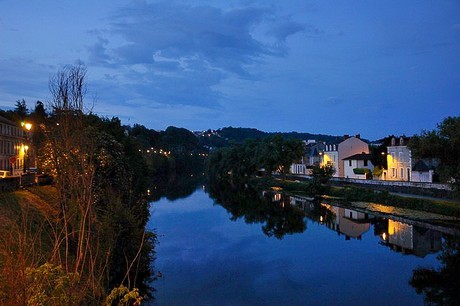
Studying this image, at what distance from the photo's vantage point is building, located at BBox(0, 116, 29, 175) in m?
56.5

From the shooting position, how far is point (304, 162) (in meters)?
108

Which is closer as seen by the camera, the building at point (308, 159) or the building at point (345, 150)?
the building at point (345, 150)

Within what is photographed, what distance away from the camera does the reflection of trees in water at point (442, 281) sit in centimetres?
1778

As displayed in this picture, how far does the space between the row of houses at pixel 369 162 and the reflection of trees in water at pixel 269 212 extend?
15129 mm

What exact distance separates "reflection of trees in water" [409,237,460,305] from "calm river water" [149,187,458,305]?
41cm

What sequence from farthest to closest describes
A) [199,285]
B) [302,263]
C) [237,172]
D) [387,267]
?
[237,172] < [302,263] < [387,267] < [199,285]

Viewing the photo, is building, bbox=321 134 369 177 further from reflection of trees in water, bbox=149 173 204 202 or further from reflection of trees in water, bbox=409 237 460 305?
reflection of trees in water, bbox=409 237 460 305

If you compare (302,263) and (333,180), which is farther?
(333,180)

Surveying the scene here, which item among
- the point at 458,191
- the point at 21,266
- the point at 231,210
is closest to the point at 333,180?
the point at 231,210

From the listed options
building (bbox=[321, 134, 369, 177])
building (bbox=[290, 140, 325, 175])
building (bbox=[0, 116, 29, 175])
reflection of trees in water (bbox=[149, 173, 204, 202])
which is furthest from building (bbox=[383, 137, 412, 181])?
building (bbox=[0, 116, 29, 175])

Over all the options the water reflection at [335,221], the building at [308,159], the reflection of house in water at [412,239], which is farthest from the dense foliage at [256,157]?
the reflection of house in water at [412,239]

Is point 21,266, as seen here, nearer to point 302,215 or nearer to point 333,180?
point 302,215

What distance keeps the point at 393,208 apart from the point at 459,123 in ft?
51.7

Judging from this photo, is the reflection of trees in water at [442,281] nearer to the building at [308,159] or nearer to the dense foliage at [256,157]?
the dense foliage at [256,157]
